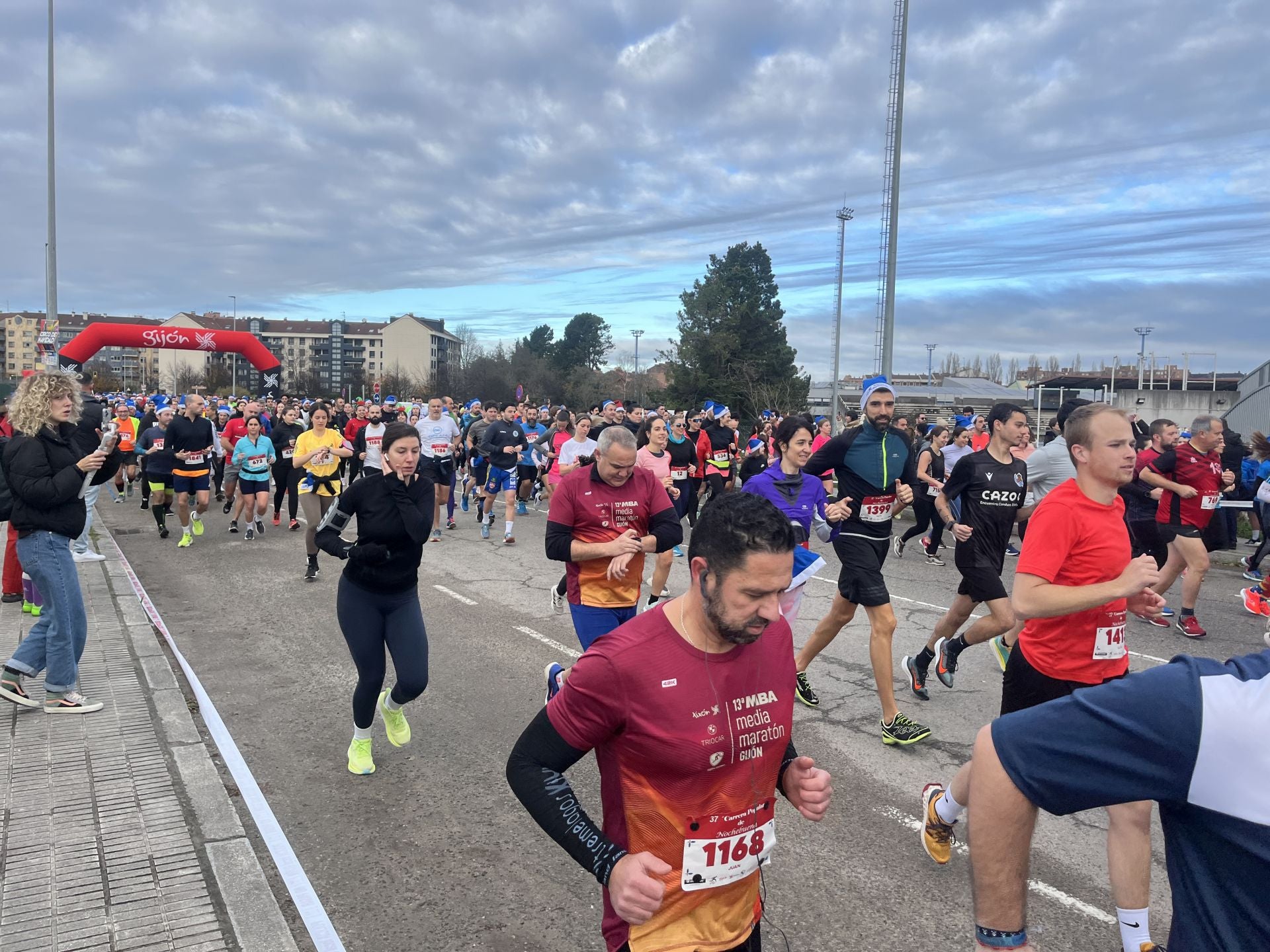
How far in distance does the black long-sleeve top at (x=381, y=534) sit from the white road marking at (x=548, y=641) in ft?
8.41

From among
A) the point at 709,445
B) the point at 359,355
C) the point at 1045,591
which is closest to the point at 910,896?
the point at 1045,591

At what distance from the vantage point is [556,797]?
208cm

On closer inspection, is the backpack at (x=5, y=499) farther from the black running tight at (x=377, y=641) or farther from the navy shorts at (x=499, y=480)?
the navy shorts at (x=499, y=480)

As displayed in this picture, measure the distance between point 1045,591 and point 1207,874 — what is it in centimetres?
223

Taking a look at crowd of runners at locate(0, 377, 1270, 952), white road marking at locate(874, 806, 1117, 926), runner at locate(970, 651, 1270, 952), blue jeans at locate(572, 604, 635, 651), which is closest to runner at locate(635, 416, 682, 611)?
crowd of runners at locate(0, 377, 1270, 952)

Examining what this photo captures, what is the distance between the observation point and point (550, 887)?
150 inches

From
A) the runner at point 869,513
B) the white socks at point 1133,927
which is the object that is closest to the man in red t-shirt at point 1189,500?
the runner at point 869,513

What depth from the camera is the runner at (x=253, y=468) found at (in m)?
12.8

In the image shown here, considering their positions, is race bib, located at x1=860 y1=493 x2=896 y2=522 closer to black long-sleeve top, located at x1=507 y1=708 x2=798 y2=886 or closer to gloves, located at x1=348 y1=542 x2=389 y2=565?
gloves, located at x1=348 y1=542 x2=389 y2=565

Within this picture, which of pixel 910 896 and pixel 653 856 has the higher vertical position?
pixel 653 856

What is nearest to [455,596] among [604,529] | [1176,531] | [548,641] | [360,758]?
[548,641]

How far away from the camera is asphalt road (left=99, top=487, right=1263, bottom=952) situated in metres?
3.54

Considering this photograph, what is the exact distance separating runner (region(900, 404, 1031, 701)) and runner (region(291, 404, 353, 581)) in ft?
21.4

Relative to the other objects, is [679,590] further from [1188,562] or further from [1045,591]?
[1045,591]
